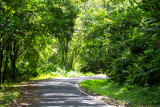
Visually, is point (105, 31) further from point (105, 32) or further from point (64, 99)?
point (64, 99)

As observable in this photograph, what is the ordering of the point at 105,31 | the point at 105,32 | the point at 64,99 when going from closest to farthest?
the point at 64,99 → the point at 105,32 → the point at 105,31

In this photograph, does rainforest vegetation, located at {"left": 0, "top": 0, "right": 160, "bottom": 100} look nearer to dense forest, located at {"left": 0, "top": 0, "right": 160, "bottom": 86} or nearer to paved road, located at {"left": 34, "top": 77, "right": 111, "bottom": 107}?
dense forest, located at {"left": 0, "top": 0, "right": 160, "bottom": 86}

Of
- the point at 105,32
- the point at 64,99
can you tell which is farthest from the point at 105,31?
the point at 64,99

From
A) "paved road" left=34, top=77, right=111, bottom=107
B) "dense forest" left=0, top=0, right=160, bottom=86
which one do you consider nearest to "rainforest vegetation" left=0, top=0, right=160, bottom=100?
"dense forest" left=0, top=0, right=160, bottom=86

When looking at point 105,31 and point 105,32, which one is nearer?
point 105,32

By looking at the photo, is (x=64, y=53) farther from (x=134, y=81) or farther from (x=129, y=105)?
(x=129, y=105)

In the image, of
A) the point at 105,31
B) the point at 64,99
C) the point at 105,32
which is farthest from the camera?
the point at 105,31

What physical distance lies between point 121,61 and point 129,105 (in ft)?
26.9

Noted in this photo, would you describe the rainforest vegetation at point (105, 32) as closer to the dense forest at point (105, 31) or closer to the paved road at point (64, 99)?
the dense forest at point (105, 31)

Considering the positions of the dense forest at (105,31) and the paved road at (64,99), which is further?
the dense forest at (105,31)

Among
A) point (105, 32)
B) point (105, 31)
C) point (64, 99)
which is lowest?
point (64, 99)

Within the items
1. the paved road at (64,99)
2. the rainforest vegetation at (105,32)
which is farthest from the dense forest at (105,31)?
the paved road at (64,99)

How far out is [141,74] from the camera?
532 inches

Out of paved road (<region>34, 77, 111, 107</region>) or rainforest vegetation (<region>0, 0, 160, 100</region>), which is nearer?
paved road (<region>34, 77, 111, 107</region>)
